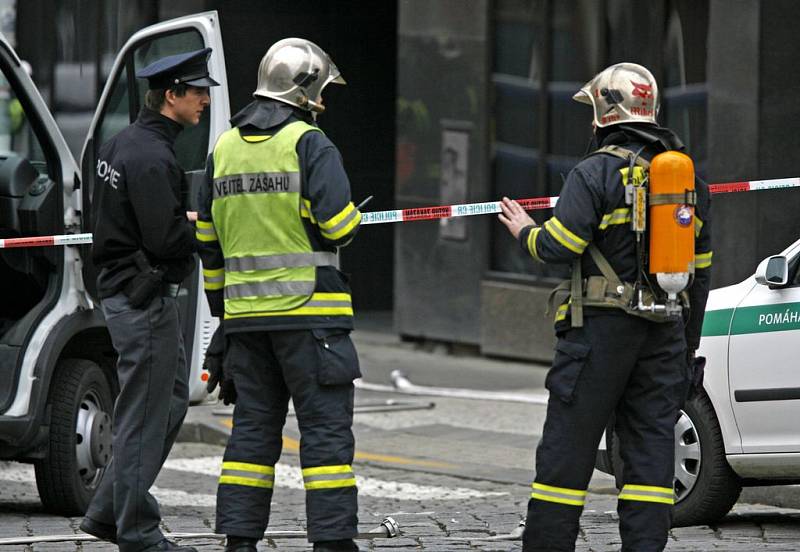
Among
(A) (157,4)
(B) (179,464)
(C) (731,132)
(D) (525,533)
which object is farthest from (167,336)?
(A) (157,4)

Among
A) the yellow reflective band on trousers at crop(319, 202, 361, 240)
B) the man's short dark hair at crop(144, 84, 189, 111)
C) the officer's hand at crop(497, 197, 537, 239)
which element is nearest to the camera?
the yellow reflective band on trousers at crop(319, 202, 361, 240)

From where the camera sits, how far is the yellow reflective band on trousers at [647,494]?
6.33 meters

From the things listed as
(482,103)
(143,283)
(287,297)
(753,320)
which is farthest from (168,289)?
(482,103)

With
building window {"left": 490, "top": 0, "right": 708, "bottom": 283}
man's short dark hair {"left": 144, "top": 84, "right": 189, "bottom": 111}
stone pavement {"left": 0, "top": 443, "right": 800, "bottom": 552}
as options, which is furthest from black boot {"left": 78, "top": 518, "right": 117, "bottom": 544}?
building window {"left": 490, "top": 0, "right": 708, "bottom": 283}

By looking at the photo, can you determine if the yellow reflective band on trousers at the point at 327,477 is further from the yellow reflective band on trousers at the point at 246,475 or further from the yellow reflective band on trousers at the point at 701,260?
the yellow reflective band on trousers at the point at 701,260

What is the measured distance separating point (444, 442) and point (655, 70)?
3.85 meters

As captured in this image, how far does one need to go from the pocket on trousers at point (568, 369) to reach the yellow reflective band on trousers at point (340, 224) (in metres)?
0.83

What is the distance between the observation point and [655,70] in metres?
13.6

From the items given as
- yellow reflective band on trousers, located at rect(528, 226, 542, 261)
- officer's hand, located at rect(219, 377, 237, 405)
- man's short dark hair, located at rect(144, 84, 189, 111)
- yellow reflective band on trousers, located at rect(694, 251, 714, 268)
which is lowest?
officer's hand, located at rect(219, 377, 237, 405)

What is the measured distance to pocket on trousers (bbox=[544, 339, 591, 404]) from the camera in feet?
20.5

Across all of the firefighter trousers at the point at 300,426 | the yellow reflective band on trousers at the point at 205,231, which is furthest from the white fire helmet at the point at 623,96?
the yellow reflective band on trousers at the point at 205,231

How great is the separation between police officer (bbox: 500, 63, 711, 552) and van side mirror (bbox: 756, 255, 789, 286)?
1.41 m

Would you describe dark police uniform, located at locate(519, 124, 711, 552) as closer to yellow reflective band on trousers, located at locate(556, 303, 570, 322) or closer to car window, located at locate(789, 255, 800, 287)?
yellow reflective band on trousers, located at locate(556, 303, 570, 322)

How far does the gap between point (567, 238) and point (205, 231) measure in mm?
1265
